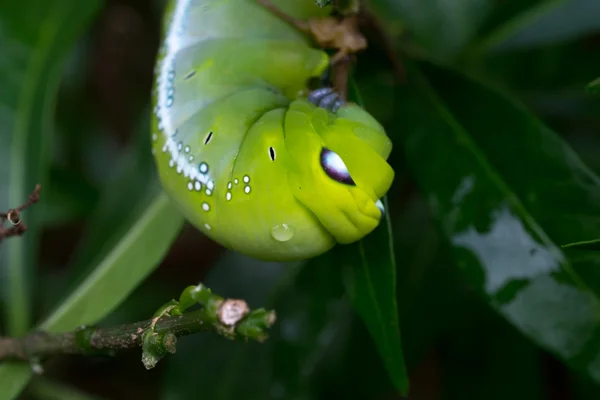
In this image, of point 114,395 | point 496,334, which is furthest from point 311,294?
point 114,395

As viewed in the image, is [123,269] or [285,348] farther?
[285,348]

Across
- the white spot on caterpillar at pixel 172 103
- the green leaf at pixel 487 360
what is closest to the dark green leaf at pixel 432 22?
the white spot on caterpillar at pixel 172 103

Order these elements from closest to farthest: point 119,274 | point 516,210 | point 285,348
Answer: point 516,210 < point 119,274 < point 285,348

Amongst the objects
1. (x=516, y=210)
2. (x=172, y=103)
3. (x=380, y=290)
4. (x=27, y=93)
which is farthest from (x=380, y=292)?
(x=27, y=93)

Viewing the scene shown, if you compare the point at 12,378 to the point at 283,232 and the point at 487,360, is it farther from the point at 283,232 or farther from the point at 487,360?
the point at 487,360

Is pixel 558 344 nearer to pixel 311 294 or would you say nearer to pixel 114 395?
pixel 311 294

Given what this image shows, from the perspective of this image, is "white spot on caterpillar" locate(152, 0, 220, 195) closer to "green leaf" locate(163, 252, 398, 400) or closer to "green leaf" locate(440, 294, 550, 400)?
"green leaf" locate(163, 252, 398, 400)
